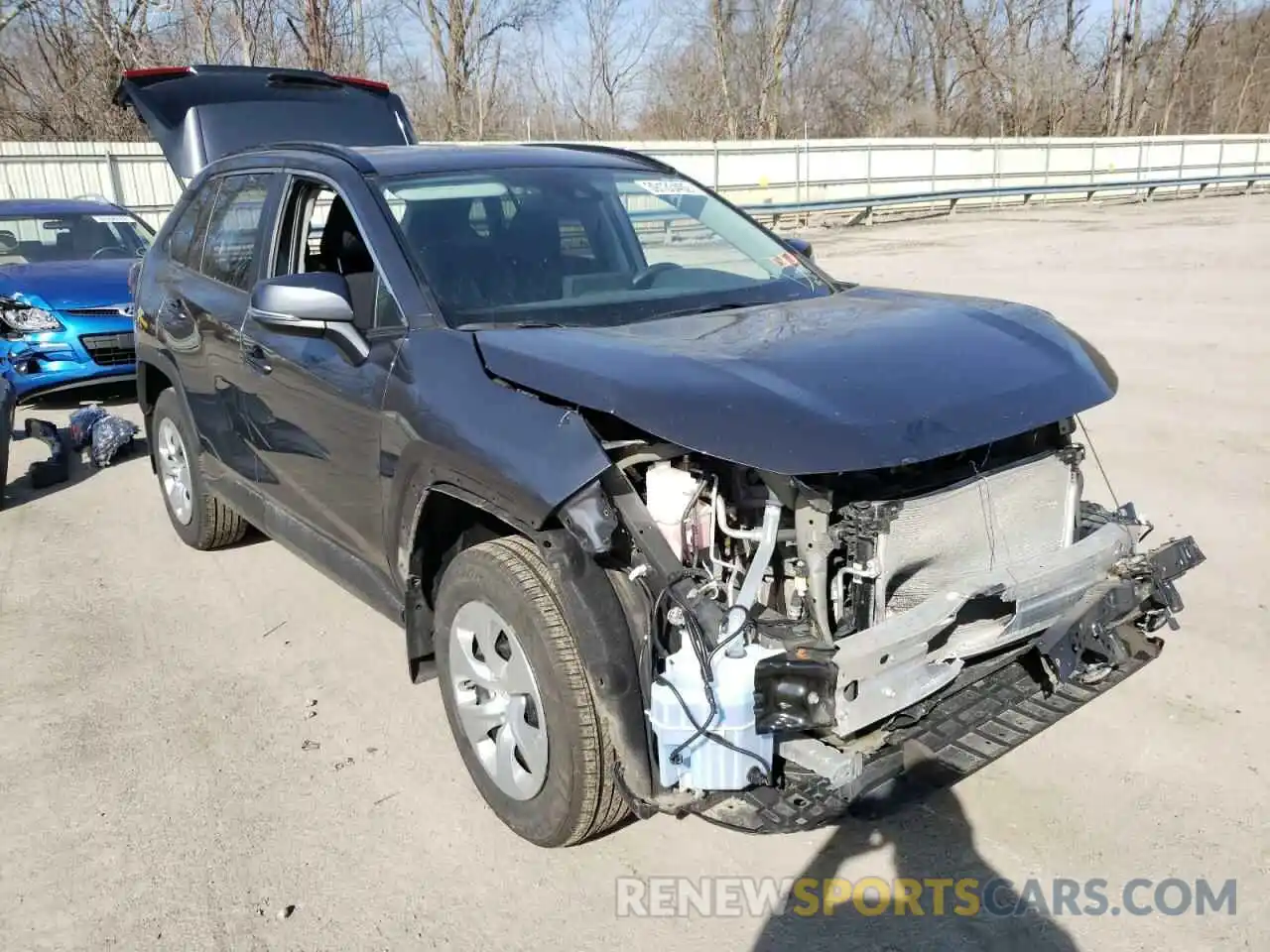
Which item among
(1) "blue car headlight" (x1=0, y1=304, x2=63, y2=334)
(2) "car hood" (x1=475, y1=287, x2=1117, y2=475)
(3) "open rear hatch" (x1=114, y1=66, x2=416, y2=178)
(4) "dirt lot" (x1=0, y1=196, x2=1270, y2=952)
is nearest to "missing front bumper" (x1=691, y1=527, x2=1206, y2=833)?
(4) "dirt lot" (x1=0, y1=196, x2=1270, y2=952)

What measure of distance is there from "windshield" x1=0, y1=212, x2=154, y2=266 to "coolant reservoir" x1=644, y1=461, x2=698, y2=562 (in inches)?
344

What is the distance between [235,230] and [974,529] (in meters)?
3.35

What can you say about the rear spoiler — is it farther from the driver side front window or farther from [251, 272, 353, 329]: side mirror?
[251, 272, 353, 329]: side mirror

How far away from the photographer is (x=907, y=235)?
23203 mm

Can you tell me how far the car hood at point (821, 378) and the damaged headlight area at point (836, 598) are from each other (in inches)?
8.2

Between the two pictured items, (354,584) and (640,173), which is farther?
(640,173)

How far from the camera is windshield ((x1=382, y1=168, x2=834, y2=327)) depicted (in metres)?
3.48

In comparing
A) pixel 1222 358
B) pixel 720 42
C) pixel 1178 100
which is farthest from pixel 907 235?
pixel 1178 100

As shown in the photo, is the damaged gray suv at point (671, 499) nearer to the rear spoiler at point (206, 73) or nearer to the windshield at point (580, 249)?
the windshield at point (580, 249)

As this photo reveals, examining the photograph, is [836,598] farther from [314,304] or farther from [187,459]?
[187,459]

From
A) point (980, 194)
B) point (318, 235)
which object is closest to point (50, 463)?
point (318, 235)

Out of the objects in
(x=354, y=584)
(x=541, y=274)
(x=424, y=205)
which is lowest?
(x=354, y=584)

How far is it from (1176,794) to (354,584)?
280 cm

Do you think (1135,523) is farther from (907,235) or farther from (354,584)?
(907,235)
